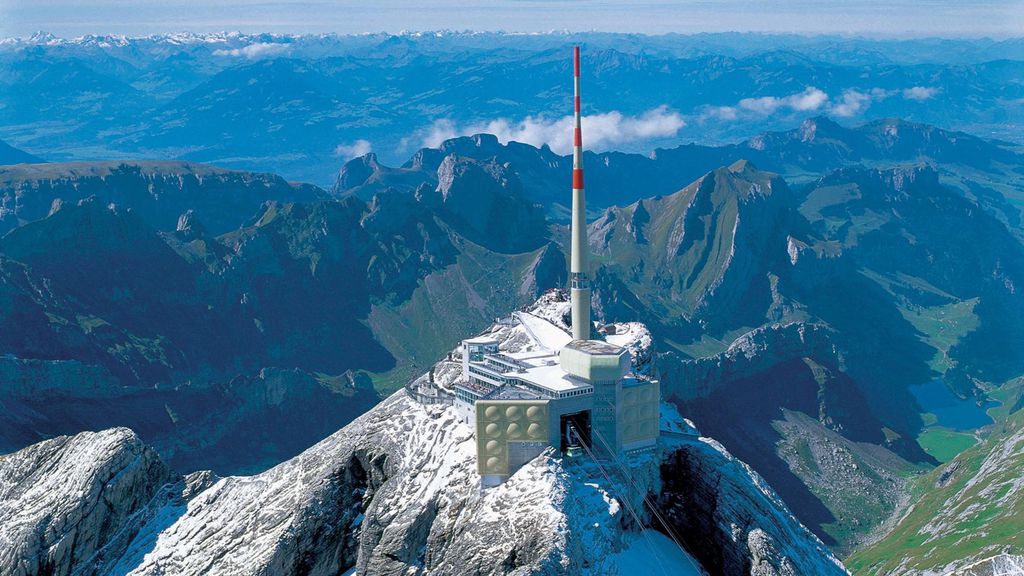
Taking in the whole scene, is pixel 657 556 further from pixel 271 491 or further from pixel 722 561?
pixel 271 491

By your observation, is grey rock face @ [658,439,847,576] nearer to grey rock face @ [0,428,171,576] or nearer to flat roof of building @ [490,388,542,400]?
flat roof of building @ [490,388,542,400]

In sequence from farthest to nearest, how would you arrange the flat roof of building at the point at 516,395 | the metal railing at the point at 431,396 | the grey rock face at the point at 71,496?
the metal railing at the point at 431,396, the grey rock face at the point at 71,496, the flat roof of building at the point at 516,395

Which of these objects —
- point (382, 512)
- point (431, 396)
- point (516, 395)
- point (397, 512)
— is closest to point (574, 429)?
point (516, 395)

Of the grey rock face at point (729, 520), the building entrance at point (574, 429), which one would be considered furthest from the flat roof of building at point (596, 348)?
the grey rock face at point (729, 520)

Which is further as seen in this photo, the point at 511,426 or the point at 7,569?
the point at 7,569

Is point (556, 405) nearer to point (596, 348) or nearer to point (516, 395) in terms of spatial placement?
point (516, 395)

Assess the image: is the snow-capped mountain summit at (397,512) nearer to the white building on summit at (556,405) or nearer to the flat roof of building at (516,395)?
the white building on summit at (556,405)

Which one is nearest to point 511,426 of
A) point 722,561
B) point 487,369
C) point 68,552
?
point 487,369

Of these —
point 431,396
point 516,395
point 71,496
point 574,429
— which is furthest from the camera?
point 431,396
